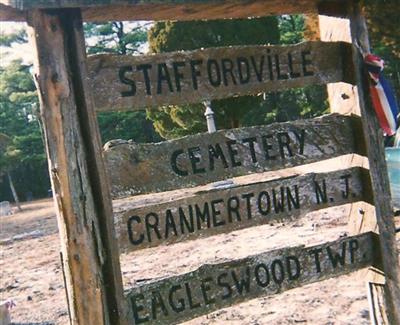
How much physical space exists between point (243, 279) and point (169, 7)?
1294mm

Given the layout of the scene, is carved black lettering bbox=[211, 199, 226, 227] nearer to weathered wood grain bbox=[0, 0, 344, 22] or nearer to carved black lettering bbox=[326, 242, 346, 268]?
carved black lettering bbox=[326, 242, 346, 268]

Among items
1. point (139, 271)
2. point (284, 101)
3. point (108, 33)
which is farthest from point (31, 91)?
point (139, 271)

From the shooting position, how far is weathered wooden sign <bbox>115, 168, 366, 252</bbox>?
239cm

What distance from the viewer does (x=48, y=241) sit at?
11.5m

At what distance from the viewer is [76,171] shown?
7.30 feet

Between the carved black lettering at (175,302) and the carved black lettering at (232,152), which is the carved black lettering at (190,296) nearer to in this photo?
the carved black lettering at (175,302)

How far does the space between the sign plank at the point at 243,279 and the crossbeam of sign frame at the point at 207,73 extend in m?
0.79

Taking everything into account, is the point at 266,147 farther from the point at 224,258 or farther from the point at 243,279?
the point at 224,258

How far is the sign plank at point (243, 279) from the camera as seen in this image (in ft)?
7.79

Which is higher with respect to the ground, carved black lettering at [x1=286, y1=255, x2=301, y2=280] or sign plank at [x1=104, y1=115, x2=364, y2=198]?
sign plank at [x1=104, y1=115, x2=364, y2=198]

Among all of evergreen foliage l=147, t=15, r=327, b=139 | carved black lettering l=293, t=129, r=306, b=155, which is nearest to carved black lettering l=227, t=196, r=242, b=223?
carved black lettering l=293, t=129, r=306, b=155

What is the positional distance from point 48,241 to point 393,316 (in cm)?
960

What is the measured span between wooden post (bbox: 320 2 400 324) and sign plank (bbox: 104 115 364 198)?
10 cm

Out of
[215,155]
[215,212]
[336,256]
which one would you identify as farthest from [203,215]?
[336,256]
